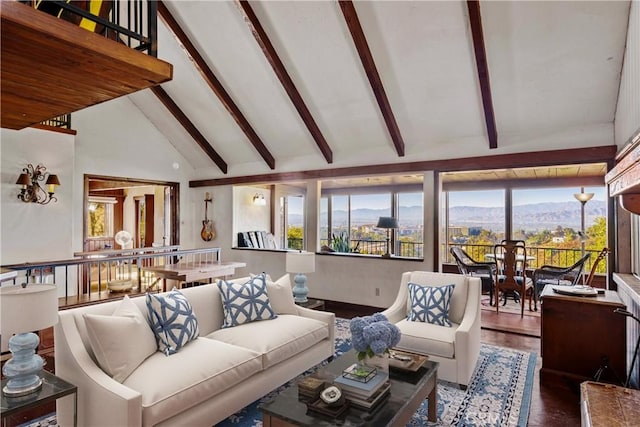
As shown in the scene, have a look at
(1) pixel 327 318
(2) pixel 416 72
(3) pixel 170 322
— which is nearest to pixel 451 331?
(1) pixel 327 318

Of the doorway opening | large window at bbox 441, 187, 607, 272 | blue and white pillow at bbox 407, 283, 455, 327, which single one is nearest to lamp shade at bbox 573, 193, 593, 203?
large window at bbox 441, 187, 607, 272

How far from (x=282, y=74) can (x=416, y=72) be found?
170cm

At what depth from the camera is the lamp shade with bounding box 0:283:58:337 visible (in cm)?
186

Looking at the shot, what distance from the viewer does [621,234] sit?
3.89 meters

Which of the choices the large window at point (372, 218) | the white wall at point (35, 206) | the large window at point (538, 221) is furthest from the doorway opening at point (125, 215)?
the large window at point (538, 221)

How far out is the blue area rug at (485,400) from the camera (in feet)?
8.36

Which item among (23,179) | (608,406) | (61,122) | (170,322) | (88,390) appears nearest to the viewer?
(608,406)

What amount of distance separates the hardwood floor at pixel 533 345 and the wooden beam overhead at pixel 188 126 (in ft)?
11.8

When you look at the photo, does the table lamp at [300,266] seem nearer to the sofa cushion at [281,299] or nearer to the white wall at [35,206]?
the sofa cushion at [281,299]

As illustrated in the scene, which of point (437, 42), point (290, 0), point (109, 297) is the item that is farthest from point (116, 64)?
→ point (109, 297)

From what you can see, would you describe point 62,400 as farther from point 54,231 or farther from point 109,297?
point 54,231

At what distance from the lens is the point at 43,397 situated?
1.93m

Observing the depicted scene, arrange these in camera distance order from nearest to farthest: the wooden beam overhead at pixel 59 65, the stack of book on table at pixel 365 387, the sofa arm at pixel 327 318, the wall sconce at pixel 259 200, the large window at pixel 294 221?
the wooden beam overhead at pixel 59 65 → the stack of book on table at pixel 365 387 → the sofa arm at pixel 327 318 → the wall sconce at pixel 259 200 → the large window at pixel 294 221

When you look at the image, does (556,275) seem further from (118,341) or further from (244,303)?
(118,341)
